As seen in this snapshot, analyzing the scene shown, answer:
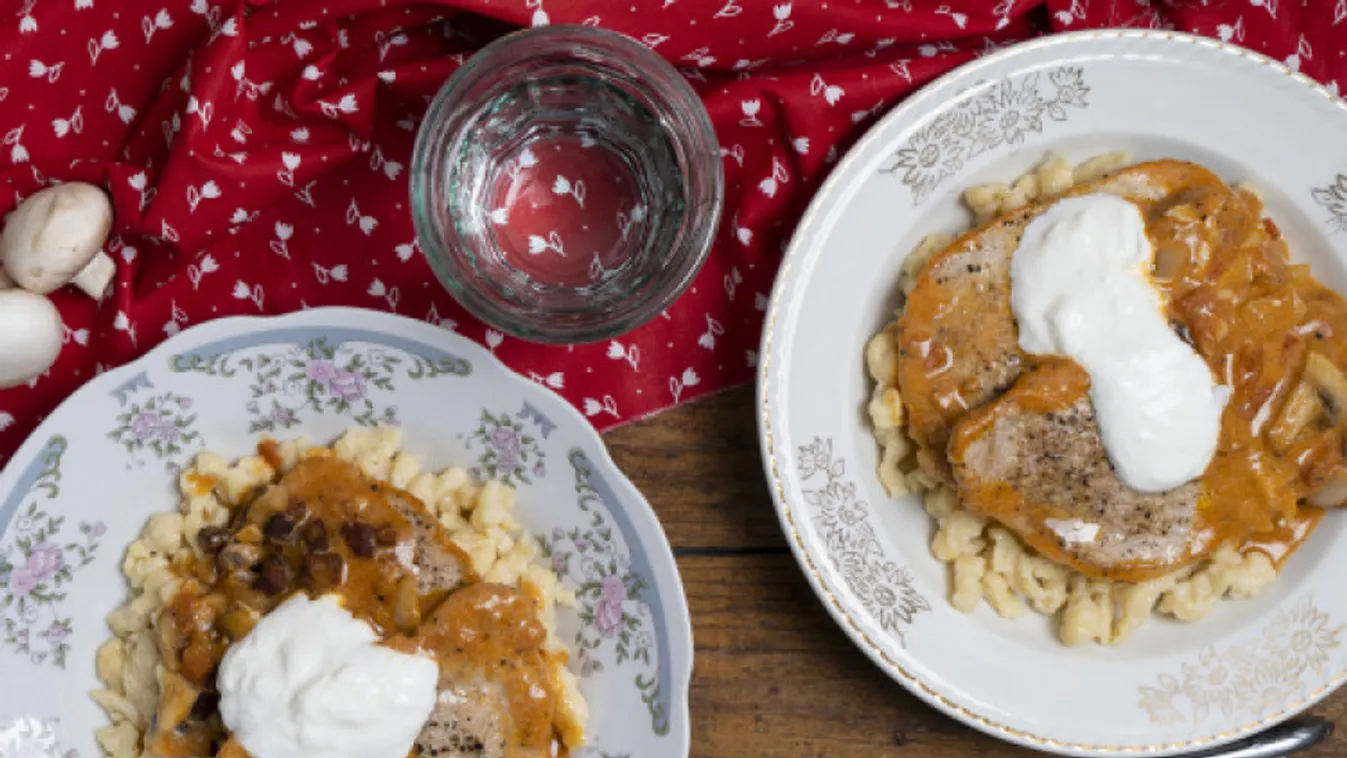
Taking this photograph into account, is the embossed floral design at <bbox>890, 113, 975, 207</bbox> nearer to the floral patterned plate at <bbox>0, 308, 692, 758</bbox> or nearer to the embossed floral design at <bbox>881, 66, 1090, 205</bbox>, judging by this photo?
the embossed floral design at <bbox>881, 66, 1090, 205</bbox>

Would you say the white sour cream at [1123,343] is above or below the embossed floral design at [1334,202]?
below

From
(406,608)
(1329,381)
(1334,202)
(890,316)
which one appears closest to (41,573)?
(406,608)

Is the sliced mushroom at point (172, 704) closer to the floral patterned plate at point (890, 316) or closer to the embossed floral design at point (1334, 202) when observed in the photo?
the floral patterned plate at point (890, 316)

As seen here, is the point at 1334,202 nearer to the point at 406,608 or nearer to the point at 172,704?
the point at 406,608

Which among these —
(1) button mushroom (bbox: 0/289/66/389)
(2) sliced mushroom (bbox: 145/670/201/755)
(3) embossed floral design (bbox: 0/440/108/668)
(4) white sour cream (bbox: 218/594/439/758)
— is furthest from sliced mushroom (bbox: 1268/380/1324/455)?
(1) button mushroom (bbox: 0/289/66/389)

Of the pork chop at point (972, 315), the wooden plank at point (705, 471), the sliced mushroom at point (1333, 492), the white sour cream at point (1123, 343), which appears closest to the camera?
the white sour cream at point (1123, 343)

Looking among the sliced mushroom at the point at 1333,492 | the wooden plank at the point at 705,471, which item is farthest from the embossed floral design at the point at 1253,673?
the wooden plank at the point at 705,471
